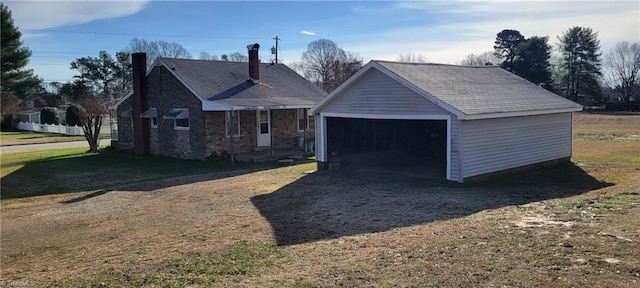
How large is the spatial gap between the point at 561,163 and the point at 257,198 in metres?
10.0

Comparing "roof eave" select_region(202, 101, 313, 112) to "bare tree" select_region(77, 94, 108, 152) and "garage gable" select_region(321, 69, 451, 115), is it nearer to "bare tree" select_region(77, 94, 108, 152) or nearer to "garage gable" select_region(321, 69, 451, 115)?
"garage gable" select_region(321, 69, 451, 115)

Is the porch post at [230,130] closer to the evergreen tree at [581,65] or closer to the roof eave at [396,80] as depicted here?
the roof eave at [396,80]

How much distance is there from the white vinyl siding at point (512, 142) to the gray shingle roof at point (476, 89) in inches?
13.8

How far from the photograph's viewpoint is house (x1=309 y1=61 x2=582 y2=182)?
13.0 meters

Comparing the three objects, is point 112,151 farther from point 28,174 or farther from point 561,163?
point 561,163

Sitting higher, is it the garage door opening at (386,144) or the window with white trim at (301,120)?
the window with white trim at (301,120)

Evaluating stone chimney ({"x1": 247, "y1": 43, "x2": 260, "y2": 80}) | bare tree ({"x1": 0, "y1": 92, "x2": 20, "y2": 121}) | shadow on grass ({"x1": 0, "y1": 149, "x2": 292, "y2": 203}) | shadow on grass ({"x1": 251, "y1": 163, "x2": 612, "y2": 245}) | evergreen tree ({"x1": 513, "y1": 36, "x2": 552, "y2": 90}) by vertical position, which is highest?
evergreen tree ({"x1": 513, "y1": 36, "x2": 552, "y2": 90})

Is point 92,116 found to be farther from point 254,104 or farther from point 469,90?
point 469,90

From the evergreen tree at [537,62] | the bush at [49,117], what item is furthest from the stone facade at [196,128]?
the evergreen tree at [537,62]

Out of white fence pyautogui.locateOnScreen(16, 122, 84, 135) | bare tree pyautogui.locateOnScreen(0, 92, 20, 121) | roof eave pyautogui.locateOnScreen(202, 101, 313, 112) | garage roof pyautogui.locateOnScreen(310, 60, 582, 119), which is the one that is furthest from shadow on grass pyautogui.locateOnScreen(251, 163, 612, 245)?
bare tree pyautogui.locateOnScreen(0, 92, 20, 121)

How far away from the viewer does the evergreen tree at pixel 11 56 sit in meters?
34.0

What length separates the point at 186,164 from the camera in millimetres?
20203

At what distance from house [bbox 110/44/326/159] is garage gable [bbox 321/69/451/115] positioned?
5.37 meters

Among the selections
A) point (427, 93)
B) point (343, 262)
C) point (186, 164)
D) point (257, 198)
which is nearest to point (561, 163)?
point (427, 93)
